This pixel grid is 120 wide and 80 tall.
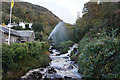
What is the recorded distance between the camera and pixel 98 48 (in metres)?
7.46

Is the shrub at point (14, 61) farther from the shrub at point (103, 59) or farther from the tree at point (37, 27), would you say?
the tree at point (37, 27)

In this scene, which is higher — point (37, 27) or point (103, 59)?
point (37, 27)

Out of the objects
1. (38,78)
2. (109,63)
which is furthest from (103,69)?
(38,78)

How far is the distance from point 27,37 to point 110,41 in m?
16.1

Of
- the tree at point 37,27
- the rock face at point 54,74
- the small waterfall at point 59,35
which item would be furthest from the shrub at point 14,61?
the tree at point 37,27

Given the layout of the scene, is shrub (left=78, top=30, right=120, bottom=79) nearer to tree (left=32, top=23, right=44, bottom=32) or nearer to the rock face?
the rock face

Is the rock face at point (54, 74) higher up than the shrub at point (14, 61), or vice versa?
the shrub at point (14, 61)

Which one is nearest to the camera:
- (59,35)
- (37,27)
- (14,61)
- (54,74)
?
(14,61)

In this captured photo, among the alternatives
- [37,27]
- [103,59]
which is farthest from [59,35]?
[103,59]

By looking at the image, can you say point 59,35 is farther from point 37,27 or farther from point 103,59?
point 103,59

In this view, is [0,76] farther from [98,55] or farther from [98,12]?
[98,12]

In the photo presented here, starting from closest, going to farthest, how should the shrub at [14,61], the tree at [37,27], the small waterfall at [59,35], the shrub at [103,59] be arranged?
the shrub at [14,61] < the shrub at [103,59] < the small waterfall at [59,35] < the tree at [37,27]

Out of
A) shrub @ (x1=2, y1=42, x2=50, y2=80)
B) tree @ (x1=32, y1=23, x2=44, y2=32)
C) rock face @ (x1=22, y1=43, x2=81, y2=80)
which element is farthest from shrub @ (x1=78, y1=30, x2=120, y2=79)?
tree @ (x1=32, y1=23, x2=44, y2=32)

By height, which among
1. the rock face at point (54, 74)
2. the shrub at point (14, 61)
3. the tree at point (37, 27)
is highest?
the tree at point (37, 27)
